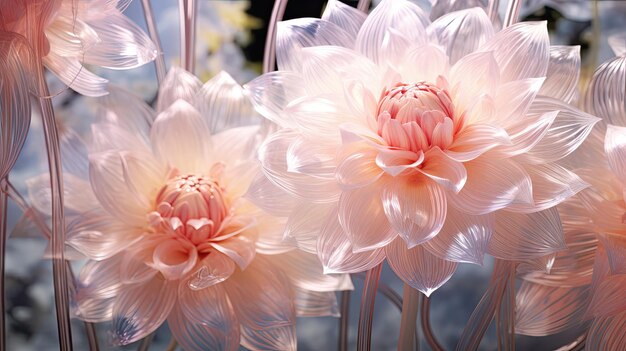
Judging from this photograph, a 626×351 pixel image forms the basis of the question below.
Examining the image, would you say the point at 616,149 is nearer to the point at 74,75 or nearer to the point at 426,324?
the point at 426,324

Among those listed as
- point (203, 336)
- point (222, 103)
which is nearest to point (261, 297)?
point (203, 336)

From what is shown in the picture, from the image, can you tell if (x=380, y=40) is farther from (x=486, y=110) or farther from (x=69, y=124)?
(x=69, y=124)

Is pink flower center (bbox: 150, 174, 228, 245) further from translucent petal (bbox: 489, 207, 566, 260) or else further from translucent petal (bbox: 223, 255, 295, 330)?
translucent petal (bbox: 489, 207, 566, 260)

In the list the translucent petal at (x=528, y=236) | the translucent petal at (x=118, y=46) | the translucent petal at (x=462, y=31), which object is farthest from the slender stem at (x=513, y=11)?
the translucent petal at (x=118, y=46)

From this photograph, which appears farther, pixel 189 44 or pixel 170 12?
pixel 170 12

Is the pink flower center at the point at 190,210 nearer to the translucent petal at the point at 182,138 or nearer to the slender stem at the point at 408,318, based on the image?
the translucent petal at the point at 182,138

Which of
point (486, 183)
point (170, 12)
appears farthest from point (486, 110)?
point (170, 12)
